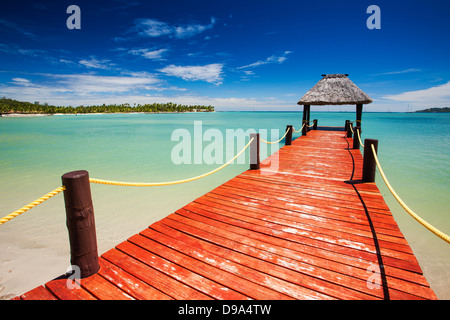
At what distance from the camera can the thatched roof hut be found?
15.4 meters

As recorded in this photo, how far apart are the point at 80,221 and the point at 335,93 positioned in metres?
18.1

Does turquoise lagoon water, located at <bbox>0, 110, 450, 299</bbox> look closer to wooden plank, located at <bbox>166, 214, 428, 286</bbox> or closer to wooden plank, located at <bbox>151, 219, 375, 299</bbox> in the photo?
wooden plank, located at <bbox>166, 214, 428, 286</bbox>

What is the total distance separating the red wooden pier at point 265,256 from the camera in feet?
6.58

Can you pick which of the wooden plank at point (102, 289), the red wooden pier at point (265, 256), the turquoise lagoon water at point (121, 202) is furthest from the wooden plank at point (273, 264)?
the turquoise lagoon water at point (121, 202)

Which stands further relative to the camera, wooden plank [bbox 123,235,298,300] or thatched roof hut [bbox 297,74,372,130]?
thatched roof hut [bbox 297,74,372,130]

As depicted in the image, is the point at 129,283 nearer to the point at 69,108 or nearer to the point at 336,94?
the point at 336,94

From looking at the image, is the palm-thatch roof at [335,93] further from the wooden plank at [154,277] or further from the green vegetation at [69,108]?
the green vegetation at [69,108]

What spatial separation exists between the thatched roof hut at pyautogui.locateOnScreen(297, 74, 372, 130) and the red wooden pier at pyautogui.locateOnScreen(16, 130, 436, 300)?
13.4 m

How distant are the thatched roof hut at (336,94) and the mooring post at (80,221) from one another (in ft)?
54.0

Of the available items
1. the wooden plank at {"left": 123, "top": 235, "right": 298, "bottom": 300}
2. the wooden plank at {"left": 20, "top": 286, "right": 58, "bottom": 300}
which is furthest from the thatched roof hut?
A: the wooden plank at {"left": 20, "top": 286, "right": 58, "bottom": 300}

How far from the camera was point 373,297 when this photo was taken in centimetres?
193

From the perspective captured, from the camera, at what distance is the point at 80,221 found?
1.98 metres

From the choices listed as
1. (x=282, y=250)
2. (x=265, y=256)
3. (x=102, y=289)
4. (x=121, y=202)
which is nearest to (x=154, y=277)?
(x=102, y=289)
